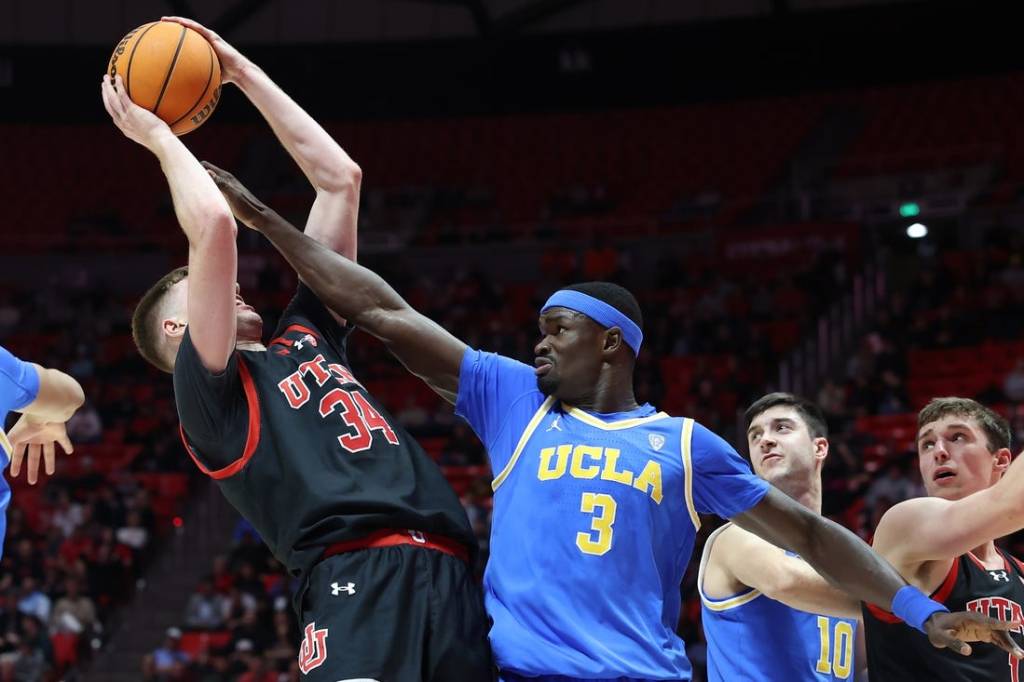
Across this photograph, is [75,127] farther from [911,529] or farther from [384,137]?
[911,529]

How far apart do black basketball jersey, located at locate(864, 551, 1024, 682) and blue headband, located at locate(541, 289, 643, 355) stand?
1477 mm

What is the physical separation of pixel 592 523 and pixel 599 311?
67 cm

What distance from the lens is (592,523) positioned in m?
3.83

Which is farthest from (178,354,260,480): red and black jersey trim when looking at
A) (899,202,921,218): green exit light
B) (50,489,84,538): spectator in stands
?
(899,202,921,218): green exit light

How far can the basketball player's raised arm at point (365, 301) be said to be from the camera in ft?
13.6

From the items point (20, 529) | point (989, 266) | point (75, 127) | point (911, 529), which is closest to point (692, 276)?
point (989, 266)

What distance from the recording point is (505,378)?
4.14 meters

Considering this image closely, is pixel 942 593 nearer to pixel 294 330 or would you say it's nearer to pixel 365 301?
pixel 365 301

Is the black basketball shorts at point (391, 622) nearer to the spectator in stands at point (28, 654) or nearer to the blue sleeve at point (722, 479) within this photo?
the blue sleeve at point (722, 479)

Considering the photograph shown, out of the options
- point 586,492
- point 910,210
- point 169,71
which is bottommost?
point 586,492

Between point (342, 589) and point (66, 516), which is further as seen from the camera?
point (66, 516)

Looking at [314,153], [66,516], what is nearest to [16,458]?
[314,153]

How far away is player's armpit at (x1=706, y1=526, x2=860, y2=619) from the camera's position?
472 cm

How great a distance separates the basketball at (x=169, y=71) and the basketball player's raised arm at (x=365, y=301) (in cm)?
36
